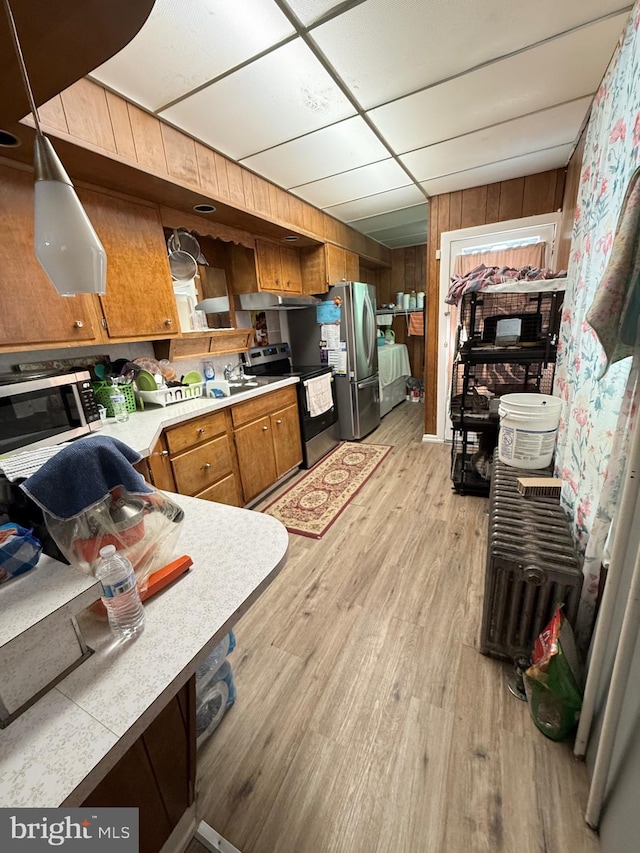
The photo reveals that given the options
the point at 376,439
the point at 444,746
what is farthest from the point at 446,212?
the point at 444,746

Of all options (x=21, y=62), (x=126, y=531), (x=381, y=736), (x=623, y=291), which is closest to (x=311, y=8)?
(x=21, y=62)

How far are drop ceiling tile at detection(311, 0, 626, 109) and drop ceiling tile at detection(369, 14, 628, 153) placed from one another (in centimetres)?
10

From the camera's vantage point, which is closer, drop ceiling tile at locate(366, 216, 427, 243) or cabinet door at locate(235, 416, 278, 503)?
cabinet door at locate(235, 416, 278, 503)

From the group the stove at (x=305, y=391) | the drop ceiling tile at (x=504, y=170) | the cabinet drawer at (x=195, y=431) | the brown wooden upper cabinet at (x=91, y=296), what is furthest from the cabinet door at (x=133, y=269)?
the drop ceiling tile at (x=504, y=170)

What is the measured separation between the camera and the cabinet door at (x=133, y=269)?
1.81 m

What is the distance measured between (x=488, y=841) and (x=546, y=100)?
3135 millimetres

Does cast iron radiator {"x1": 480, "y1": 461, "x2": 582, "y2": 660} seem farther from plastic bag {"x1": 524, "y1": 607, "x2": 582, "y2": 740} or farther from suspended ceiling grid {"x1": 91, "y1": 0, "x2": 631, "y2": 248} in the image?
suspended ceiling grid {"x1": 91, "y1": 0, "x2": 631, "y2": 248}

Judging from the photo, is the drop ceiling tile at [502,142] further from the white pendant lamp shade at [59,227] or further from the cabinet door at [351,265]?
the white pendant lamp shade at [59,227]

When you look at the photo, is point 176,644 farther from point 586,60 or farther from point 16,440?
point 586,60

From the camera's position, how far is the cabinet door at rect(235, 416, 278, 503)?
97.6 inches

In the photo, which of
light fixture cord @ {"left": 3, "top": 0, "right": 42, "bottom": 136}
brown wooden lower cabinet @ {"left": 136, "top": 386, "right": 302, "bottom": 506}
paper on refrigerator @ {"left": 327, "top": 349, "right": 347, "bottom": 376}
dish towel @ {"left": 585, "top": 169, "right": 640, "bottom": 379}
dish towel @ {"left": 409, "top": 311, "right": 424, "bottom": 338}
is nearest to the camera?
light fixture cord @ {"left": 3, "top": 0, "right": 42, "bottom": 136}

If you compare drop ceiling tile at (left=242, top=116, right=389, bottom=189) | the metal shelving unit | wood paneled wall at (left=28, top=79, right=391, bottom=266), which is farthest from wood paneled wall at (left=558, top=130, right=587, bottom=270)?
wood paneled wall at (left=28, top=79, right=391, bottom=266)

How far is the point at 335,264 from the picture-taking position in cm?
357

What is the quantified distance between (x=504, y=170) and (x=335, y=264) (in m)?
1.60
